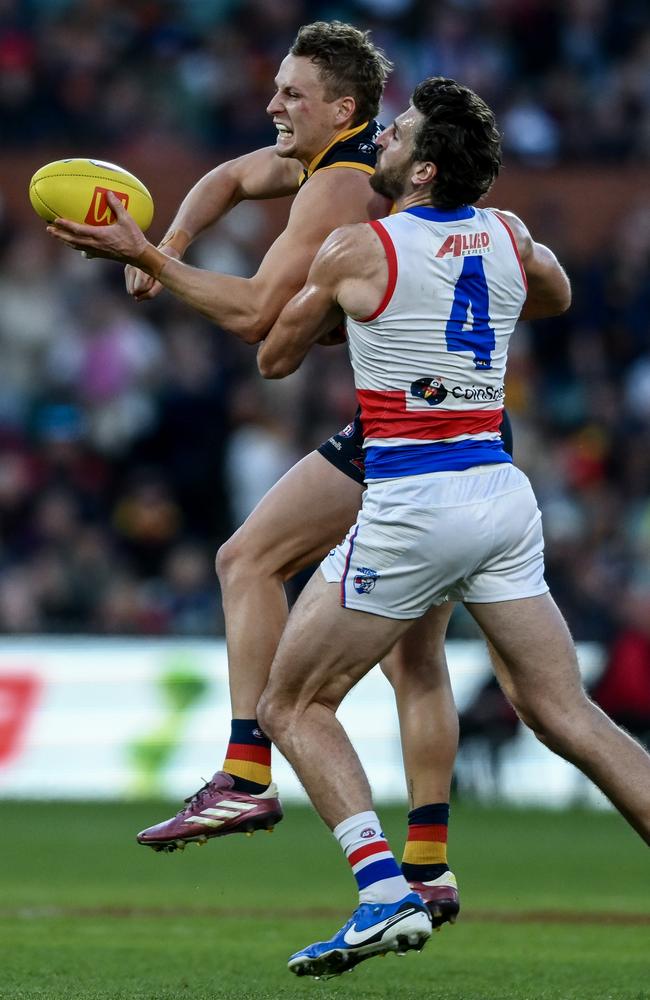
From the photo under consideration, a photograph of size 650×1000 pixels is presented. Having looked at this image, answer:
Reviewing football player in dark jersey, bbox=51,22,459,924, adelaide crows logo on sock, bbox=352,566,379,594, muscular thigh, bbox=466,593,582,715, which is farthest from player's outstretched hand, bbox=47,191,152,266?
muscular thigh, bbox=466,593,582,715

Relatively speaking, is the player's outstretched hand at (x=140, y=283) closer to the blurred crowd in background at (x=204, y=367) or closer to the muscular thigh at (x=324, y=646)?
the muscular thigh at (x=324, y=646)

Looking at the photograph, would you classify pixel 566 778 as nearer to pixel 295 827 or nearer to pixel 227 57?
pixel 295 827

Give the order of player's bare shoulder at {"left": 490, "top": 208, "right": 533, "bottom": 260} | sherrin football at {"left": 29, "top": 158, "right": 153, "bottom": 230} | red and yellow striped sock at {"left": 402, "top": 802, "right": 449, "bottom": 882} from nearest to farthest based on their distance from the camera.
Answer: player's bare shoulder at {"left": 490, "top": 208, "right": 533, "bottom": 260}, sherrin football at {"left": 29, "top": 158, "right": 153, "bottom": 230}, red and yellow striped sock at {"left": 402, "top": 802, "right": 449, "bottom": 882}

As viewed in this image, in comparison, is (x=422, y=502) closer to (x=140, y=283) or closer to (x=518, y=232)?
(x=518, y=232)

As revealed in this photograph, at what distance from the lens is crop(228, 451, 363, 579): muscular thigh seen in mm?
6504

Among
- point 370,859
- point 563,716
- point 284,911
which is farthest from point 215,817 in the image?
point 284,911

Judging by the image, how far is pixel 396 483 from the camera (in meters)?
5.97

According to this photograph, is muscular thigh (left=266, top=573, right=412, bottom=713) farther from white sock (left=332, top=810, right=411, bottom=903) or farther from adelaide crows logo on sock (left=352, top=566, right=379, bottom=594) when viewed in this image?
white sock (left=332, top=810, right=411, bottom=903)

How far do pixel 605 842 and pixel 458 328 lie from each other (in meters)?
7.38

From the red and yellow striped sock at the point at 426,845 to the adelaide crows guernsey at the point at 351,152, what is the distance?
237cm

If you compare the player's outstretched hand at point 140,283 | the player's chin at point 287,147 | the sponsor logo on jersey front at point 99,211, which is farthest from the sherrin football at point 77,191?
the player's chin at point 287,147

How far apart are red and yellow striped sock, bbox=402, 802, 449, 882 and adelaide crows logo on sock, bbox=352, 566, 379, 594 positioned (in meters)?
1.24

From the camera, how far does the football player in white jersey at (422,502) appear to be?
19.3ft

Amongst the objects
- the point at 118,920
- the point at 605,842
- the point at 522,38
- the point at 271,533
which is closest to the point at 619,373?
the point at 522,38
